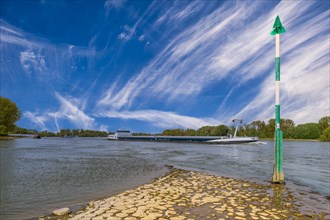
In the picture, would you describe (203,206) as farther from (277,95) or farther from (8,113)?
(8,113)

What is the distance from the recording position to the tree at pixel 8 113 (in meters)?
125

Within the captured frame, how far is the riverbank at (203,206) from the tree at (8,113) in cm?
13455

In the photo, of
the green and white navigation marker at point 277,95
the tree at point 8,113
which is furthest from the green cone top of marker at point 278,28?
the tree at point 8,113

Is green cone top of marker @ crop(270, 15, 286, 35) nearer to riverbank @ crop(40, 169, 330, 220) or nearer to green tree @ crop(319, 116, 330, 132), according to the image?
riverbank @ crop(40, 169, 330, 220)

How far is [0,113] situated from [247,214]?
139 metres

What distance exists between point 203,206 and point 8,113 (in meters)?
140

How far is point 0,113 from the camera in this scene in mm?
123188

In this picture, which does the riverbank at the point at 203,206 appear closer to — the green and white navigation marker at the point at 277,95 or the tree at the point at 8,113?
the green and white navigation marker at the point at 277,95

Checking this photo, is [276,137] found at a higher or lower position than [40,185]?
higher

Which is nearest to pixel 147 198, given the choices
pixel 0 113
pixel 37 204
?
pixel 37 204

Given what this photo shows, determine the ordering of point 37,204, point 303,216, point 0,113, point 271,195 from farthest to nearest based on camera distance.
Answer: point 0,113
point 271,195
point 37,204
point 303,216

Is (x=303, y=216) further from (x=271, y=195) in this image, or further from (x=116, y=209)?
(x=116, y=209)

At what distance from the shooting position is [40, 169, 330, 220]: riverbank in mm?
8680

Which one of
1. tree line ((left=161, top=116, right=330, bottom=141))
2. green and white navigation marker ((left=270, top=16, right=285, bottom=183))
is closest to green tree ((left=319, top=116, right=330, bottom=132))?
tree line ((left=161, top=116, right=330, bottom=141))
